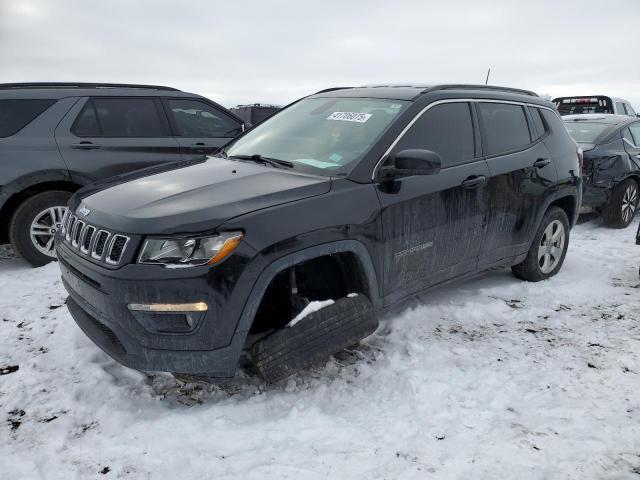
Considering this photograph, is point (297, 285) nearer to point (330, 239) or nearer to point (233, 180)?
point (330, 239)

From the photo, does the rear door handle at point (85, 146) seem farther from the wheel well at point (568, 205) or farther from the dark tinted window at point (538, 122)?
the wheel well at point (568, 205)

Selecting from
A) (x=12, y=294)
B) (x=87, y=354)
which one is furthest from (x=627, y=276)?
(x=12, y=294)

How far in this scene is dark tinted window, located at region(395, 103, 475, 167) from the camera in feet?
10.9

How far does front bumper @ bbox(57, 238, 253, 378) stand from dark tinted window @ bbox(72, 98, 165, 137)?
3239mm

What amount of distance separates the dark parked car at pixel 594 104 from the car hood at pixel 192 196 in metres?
13.5

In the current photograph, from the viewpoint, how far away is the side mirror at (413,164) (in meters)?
2.93

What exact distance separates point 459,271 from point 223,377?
1.99 metres

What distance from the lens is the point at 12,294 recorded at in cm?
423

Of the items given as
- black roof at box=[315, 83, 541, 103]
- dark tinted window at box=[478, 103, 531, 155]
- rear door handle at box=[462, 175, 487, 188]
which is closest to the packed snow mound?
rear door handle at box=[462, 175, 487, 188]

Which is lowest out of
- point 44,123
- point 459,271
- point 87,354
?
point 87,354

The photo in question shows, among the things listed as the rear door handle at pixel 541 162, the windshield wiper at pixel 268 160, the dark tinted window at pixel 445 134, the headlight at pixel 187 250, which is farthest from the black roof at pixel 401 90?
the headlight at pixel 187 250

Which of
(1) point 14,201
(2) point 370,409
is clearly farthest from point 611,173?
(1) point 14,201

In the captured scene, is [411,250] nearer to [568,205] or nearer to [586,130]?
[568,205]

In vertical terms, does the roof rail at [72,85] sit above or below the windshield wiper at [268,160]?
above
